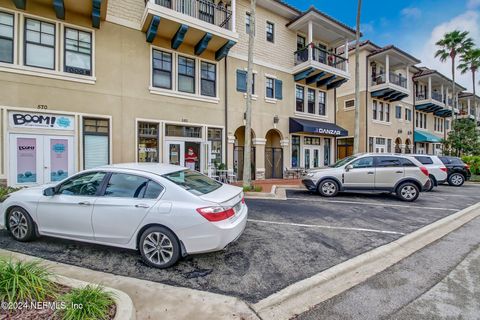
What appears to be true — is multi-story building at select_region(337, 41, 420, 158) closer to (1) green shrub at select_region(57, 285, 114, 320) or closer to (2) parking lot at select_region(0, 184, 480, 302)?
(2) parking lot at select_region(0, 184, 480, 302)

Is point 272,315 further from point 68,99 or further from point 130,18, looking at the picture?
point 130,18

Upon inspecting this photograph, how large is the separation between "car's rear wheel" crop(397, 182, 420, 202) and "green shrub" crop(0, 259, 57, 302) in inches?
423

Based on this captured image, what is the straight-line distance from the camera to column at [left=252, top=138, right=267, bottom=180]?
14726 millimetres

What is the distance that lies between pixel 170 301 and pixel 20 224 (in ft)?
12.6

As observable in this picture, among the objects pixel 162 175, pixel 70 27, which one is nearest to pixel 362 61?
pixel 70 27

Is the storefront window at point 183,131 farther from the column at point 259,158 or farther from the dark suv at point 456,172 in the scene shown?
the dark suv at point 456,172

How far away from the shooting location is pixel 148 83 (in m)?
11.2

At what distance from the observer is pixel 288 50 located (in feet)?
53.4

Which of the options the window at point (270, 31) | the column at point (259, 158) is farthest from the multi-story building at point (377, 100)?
the column at point (259, 158)

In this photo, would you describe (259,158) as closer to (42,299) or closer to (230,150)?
(230,150)

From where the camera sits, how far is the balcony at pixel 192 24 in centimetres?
1040

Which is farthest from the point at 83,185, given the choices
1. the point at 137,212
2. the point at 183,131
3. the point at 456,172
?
the point at 456,172

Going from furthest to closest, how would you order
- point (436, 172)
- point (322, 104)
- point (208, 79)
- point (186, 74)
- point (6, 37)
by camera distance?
point (322, 104) < point (208, 79) < point (436, 172) < point (186, 74) < point (6, 37)

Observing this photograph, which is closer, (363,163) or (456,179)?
(363,163)
